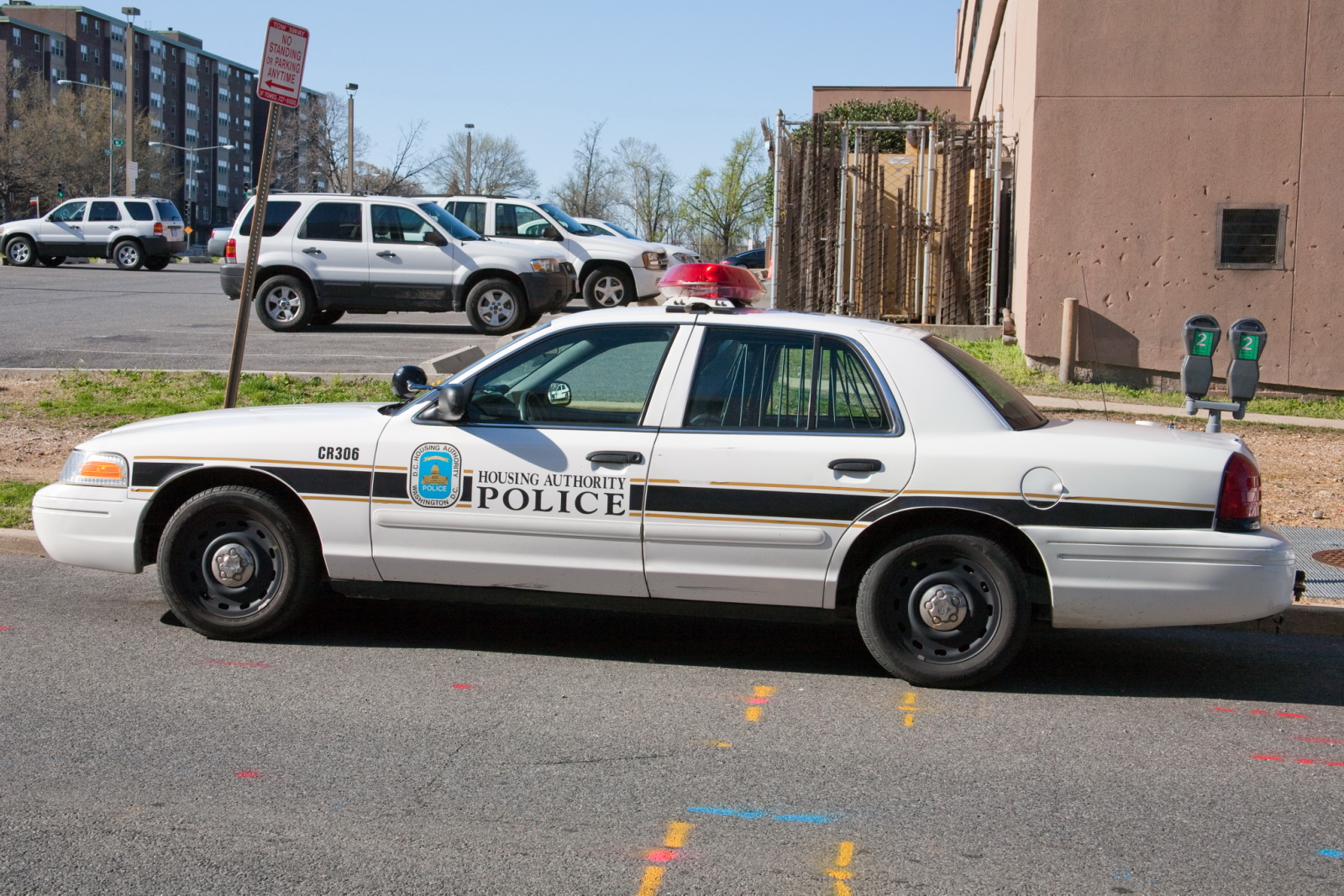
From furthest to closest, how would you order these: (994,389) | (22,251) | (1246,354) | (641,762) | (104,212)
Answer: (22,251) → (104,212) → (1246,354) → (994,389) → (641,762)

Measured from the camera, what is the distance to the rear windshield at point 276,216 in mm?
16969

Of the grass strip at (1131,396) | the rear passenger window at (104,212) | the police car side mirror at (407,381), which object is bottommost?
the grass strip at (1131,396)

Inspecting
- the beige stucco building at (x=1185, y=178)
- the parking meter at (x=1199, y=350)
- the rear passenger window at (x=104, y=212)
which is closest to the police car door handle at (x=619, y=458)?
the parking meter at (x=1199, y=350)

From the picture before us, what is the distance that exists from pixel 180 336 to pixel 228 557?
37.6 feet

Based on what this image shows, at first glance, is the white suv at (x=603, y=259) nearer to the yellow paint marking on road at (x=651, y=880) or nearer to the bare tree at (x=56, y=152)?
the yellow paint marking on road at (x=651, y=880)

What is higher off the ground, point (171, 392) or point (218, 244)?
point (218, 244)

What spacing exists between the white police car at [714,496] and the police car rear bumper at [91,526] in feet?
0.03

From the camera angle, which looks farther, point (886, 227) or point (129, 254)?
point (129, 254)

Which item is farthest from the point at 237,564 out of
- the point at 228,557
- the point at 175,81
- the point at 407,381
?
the point at 175,81

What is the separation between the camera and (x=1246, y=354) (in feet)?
23.2

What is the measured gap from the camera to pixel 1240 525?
5203mm

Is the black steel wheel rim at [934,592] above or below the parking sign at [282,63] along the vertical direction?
below

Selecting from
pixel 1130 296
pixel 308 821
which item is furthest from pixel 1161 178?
pixel 308 821

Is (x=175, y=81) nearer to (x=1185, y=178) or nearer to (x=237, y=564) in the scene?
(x=1185, y=178)
